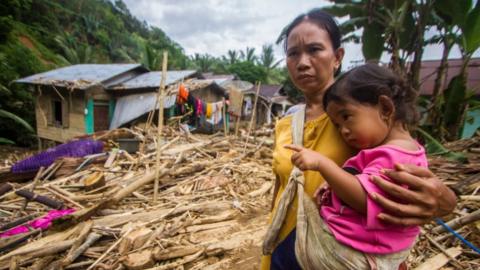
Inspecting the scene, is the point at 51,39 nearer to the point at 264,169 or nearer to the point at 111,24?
the point at 111,24

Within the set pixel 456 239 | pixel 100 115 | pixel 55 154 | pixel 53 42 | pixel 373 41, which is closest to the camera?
pixel 456 239

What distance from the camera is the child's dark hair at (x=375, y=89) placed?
103cm

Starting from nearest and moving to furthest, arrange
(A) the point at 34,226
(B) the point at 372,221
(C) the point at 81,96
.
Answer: (B) the point at 372,221
(A) the point at 34,226
(C) the point at 81,96

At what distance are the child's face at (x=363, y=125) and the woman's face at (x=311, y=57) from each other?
0.82ft

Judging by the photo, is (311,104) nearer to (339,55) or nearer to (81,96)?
(339,55)

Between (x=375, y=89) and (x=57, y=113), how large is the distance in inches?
654

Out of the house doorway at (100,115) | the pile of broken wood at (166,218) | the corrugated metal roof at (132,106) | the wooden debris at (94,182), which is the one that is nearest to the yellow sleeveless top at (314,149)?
the pile of broken wood at (166,218)

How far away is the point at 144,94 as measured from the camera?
12727 millimetres

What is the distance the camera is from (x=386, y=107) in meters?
1.04

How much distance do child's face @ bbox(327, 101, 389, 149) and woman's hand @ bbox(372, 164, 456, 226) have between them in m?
0.17

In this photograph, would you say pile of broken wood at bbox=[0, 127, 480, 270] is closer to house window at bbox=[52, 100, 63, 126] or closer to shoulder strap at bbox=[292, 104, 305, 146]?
shoulder strap at bbox=[292, 104, 305, 146]

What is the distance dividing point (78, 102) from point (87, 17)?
2623cm

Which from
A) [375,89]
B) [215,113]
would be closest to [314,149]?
[375,89]

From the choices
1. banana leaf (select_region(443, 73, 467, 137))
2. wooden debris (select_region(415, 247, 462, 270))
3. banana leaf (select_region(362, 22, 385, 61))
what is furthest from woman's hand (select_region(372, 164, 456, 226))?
banana leaf (select_region(362, 22, 385, 61))
